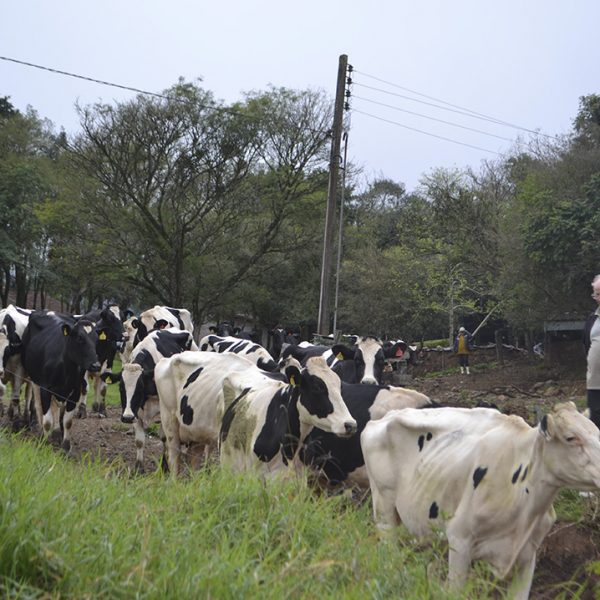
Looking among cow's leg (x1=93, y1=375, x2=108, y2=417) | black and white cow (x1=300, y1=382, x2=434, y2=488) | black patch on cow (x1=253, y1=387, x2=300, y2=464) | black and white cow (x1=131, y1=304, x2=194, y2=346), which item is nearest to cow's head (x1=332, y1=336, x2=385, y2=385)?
black and white cow (x1=300, y1=382, x2=434, y2=488)

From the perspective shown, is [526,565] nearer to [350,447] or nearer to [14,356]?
[350,447]

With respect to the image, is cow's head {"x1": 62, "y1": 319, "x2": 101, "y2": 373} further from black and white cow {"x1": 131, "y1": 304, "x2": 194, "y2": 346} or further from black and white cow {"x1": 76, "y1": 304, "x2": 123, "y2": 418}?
black and white cow {"x1": 131, "y1": 304, "x2": 194, "y2": 346}

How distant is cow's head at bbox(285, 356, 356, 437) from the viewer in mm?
7062

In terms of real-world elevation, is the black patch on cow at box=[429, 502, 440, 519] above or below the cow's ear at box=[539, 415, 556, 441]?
below

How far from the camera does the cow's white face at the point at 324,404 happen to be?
23.1 feet

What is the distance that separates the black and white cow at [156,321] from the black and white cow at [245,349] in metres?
0.90

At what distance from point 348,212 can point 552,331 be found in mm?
22850

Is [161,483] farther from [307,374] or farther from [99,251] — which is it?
[99,251]

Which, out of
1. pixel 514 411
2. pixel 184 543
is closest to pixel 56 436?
pixel 514 411

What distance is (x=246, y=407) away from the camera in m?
7.96

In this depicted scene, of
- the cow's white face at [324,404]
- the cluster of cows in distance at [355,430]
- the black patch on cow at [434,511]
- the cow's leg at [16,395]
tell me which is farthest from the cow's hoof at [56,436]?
the black patch on cow at [434,511]

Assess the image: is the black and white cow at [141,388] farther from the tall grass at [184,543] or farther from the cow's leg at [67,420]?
the tall grass at [184,543]

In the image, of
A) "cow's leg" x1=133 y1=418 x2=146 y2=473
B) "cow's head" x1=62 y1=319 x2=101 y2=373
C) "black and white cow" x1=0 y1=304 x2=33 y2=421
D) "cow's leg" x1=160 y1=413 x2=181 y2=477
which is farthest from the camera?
"black and white cow" x1=0 y1=304 x2=33 y2=421

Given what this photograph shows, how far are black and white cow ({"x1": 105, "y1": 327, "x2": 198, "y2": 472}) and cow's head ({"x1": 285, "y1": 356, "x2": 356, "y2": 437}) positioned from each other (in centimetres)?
381
